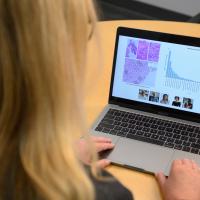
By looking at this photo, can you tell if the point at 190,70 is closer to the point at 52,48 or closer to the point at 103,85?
the point at 103,85

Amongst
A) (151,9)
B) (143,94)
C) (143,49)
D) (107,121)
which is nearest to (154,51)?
(143,49)

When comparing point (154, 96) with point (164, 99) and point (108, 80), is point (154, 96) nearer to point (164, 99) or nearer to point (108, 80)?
point (164, 99)

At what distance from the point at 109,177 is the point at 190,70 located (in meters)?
0.55

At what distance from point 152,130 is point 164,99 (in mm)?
116

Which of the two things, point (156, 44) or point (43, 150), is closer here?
point (43, 150)

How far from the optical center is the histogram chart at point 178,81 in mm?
1222

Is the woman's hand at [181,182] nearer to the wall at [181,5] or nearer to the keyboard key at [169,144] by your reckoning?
the keyboard key at [169,144]

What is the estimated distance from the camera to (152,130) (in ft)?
3.92

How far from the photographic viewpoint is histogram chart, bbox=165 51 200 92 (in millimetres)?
1222

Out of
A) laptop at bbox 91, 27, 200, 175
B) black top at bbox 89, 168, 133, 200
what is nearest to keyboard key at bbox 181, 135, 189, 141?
laptop at bbox 91, 27, 200, 175

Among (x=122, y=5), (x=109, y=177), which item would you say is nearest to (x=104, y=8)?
(x=122, y=5)

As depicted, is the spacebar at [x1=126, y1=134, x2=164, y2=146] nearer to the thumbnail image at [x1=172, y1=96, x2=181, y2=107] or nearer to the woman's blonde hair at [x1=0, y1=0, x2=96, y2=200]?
the thumbnail image at [x1=172, y1=96, x2=181, y2=107]

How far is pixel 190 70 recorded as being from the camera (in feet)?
4.00

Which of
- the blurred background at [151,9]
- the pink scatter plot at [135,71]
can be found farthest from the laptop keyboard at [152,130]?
the blurred background at [151,9]
